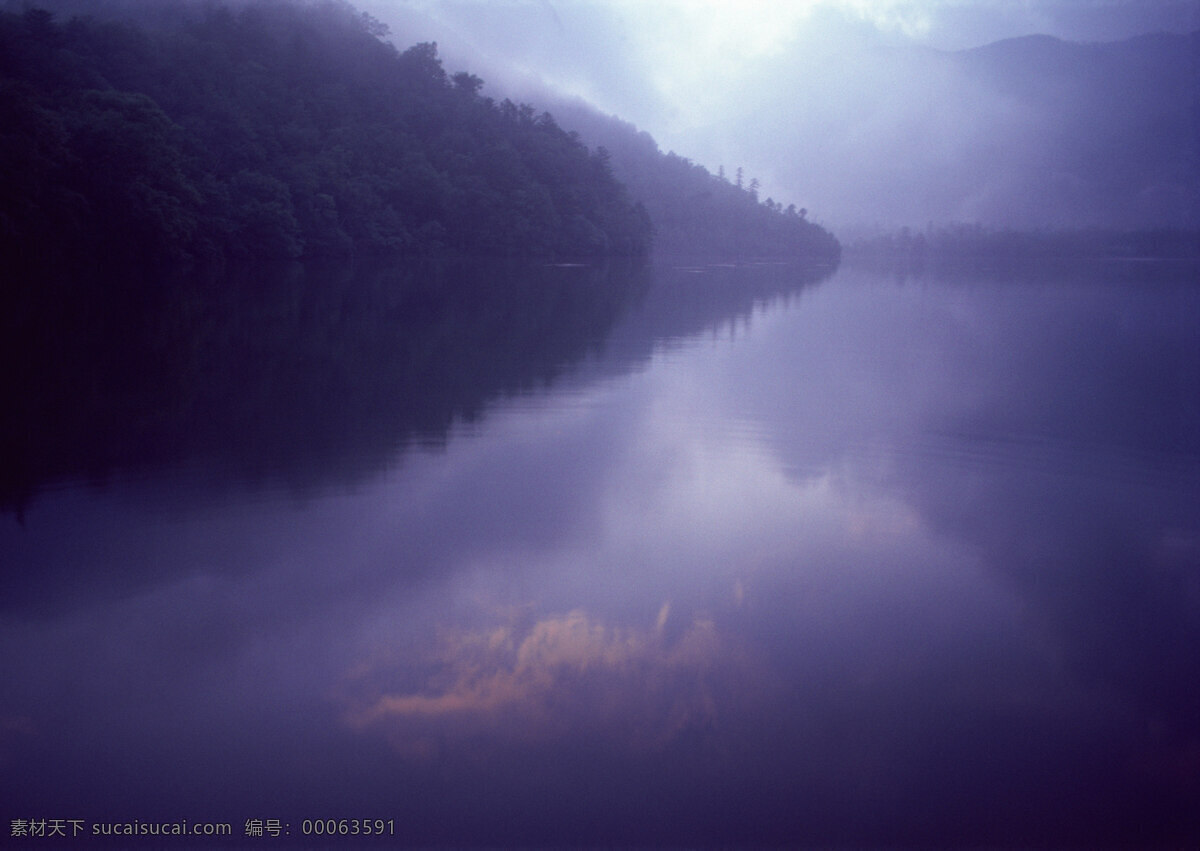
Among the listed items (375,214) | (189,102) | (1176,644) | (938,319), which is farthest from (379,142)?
(1176,644)

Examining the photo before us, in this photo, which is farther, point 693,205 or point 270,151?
point 693,205

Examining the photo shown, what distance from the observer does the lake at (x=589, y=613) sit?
3934mm

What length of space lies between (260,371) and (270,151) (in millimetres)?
48614

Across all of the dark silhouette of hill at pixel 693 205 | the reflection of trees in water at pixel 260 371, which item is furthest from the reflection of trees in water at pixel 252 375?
the dark silhouette of hill at pixel 693 205

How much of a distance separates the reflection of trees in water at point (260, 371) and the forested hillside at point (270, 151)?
10592mm

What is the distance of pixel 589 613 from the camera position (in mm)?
5500

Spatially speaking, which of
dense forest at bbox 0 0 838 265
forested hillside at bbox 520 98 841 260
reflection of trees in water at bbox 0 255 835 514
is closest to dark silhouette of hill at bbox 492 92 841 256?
forested hillside at bbox 520 98 841 260

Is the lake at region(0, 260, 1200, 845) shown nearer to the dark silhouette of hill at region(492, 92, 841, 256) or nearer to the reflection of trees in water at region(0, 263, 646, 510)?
the reflection of trees in water at region(0, 263, 646, 510)

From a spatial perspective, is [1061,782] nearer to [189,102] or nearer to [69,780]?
[69,780]

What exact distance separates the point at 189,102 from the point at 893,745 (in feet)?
204

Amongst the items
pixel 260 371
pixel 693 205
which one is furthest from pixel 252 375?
pixel 693 205

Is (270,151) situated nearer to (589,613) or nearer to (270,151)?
(270,151)

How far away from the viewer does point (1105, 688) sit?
16.1 feet

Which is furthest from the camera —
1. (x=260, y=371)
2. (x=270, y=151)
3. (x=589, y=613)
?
(x=270, y=151)
